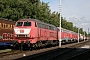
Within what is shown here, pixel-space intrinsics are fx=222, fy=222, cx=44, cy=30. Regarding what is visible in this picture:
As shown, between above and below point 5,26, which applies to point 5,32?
below

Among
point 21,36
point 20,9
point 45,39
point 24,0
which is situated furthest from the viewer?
point 24,0

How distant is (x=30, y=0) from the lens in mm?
51438

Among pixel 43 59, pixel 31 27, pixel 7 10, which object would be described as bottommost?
pixel 43 59

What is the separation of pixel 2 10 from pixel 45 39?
11932 mm

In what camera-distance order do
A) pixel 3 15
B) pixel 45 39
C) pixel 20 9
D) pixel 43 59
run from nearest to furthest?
pixel 43 59, pixel 45 39, pixel 3 15, pixel 20 9

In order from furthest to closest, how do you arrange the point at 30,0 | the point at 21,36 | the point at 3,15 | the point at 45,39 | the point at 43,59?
the point at 30,0
the point at 3,15
the point at 45,39
the point at 21,36
the point at 43,59

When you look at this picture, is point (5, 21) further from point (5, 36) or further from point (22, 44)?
point (22, 44)

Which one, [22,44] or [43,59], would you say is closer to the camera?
[43,59]

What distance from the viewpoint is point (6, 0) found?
1575 inches

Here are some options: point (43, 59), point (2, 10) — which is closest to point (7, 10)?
point (2, 10)

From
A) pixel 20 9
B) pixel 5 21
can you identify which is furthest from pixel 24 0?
pixel 5 21

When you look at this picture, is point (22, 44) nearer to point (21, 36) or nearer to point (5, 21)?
point (21, 36)

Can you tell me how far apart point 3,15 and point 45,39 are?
408 inches

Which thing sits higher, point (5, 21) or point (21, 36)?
point (5, 21)
